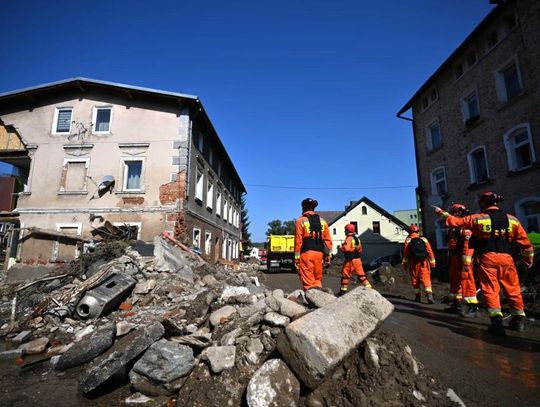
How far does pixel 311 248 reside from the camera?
5.18 metres

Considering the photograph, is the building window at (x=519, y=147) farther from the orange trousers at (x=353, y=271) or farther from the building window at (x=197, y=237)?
the building window at (x=197, y=237)

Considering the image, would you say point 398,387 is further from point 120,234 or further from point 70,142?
point 70,142

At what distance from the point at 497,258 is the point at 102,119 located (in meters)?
16.3

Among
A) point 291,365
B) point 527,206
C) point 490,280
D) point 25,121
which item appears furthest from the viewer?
point 25,121

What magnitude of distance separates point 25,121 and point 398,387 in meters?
19.0

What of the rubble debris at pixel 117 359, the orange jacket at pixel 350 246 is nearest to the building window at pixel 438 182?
the orange jacket at pixel 350 246

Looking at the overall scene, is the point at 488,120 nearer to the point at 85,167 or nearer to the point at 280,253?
the point at 280,253

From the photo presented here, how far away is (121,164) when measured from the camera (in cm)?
1359

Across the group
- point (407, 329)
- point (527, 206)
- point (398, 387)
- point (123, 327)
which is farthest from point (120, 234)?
point (527, 206)

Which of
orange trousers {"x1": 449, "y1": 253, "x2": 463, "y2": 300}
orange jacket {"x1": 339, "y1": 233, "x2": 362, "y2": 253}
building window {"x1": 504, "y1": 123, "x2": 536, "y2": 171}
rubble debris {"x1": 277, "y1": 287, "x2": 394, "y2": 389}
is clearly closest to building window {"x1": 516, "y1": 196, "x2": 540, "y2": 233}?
building window {"x1": 504, "y1": 123, "x2": 536, "y2": 171}

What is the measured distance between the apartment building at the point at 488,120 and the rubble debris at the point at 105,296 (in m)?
14.0

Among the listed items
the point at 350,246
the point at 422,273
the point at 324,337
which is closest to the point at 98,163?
the point at 350,246

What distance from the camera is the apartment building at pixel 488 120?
1119cm

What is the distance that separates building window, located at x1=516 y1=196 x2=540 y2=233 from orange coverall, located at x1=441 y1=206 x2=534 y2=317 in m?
8.27
